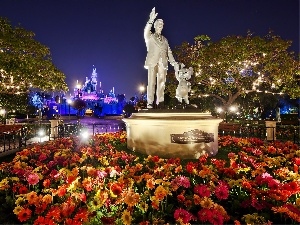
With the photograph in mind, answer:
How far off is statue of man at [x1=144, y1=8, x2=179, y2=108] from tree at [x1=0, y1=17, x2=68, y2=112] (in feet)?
31.1

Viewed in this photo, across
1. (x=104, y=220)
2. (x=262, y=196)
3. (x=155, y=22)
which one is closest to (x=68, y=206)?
(x=104, y=220)

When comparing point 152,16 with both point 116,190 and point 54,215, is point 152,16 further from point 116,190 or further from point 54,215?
point 54,215

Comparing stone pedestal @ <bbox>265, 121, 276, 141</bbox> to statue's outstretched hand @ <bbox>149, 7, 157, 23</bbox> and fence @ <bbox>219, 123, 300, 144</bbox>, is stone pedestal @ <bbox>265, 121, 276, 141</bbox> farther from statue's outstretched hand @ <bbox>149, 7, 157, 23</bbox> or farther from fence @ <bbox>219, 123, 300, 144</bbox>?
statue's outstretched hand @ <bbox>149, 7, 157, 23</bbox>

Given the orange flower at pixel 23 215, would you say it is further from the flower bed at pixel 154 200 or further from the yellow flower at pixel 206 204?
the yellow flower at pixel 206 204

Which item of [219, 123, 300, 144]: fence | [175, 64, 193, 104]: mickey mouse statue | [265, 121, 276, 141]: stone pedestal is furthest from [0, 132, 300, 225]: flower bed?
[219, 123, 300, 144]: fence

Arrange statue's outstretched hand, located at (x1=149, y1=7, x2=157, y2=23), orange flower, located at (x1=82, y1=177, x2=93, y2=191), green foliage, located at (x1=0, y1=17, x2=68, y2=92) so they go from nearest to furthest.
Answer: orange flower, located at (x1=82, y1=177, x2=93, y2=191), statue's outstretched hand, located at (x1=149, y1=7, x2=157, y2=23), green foliage, located at (x1=0, y1=17, x2=68, y2=92)

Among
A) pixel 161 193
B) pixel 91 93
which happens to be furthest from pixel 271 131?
pixel 91 93

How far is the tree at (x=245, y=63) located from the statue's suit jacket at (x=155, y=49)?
46.0ft

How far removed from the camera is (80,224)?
3840mm

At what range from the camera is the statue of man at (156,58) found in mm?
9704

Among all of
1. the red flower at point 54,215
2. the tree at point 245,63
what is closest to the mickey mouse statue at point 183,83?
the red flower at point 54,215

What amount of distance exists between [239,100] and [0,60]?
3519cm

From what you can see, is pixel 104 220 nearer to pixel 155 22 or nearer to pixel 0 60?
pixel 155 22

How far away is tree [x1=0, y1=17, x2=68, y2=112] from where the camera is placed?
16.1 metres
